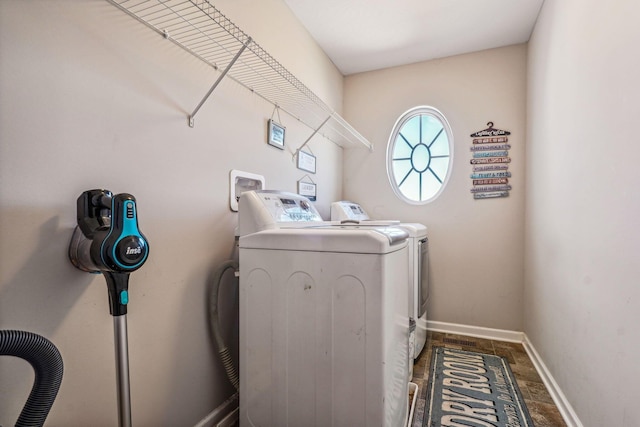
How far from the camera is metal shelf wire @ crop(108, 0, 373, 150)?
117 centimetres

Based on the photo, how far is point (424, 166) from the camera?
126 inches

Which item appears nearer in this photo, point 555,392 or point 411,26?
point 555,392

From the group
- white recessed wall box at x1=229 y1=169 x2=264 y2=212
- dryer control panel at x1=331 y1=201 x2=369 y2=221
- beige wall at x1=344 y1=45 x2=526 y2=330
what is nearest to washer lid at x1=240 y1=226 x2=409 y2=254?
white recessed wall box at x1=229 y1=169 x2=264 y2=212

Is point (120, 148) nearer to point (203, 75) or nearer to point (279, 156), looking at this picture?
point (203, 75)

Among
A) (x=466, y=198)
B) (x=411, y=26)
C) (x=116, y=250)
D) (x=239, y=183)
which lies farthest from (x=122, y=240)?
(x=466, y=198)

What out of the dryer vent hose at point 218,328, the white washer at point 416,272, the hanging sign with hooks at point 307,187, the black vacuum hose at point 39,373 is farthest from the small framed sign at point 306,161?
the black vacuum hose at point 39,373

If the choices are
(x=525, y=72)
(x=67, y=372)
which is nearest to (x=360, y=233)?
(x=67, y=372)

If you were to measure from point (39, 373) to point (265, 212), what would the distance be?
0.90 m

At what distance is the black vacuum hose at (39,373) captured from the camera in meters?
0.66

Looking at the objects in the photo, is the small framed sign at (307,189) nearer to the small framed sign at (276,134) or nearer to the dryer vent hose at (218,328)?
the small framed sign at (276,134)

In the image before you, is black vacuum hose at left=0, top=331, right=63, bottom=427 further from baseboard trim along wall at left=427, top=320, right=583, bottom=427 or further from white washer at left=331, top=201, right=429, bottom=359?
baseboard trim along wall at left=427, top=320, right=583, bottom=427

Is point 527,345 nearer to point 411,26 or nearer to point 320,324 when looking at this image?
point 320,324

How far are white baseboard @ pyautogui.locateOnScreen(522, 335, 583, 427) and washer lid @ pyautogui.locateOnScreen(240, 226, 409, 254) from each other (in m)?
1.31

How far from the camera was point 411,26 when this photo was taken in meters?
2.51
